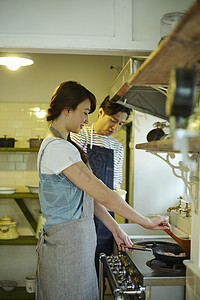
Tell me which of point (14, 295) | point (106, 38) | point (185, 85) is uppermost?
point (106, 38)

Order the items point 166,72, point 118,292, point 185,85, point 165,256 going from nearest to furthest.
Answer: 1. point 185,85
2. point 166,72
3. point 118,292
4. point 165,256

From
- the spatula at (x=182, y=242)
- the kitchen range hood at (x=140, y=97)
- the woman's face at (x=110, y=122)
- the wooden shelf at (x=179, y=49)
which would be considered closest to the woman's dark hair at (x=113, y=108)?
the woman's face at (x=110, y=122)

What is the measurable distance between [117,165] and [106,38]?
1.68 meters

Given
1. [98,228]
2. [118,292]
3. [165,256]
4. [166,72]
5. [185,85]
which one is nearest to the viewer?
[185,85]

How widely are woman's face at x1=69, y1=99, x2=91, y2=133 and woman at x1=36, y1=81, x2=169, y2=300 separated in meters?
0.07

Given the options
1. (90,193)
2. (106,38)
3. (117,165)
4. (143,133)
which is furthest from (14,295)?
(106,38)

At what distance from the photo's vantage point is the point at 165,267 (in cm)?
205

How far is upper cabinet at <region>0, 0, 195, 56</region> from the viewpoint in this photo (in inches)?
Result: 83.4

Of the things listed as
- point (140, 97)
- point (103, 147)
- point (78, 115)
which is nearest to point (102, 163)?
point (103, 147)

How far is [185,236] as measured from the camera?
2.94m

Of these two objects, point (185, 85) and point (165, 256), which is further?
point (165, 256)

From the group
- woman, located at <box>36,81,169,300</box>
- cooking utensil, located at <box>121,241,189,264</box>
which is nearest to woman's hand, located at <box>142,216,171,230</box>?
woman, located at <box>36,81,169,300</box>

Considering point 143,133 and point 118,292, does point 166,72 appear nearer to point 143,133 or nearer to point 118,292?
point 118,292

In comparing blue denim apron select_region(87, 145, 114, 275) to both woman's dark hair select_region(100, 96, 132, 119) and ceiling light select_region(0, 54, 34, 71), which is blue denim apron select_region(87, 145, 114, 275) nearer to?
woman's dark hair select_region(100, 96, 132, 119)
